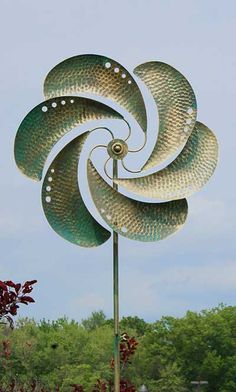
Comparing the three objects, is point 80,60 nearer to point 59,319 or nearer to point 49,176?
point 49,176

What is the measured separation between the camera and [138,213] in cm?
820

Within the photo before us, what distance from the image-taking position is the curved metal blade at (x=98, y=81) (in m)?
8.31

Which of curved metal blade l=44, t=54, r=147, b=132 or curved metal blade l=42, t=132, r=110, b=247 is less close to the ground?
curved metal blade l=44, t=54, r=147, b=132

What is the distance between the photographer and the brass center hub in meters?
8.20

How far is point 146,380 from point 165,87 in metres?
22.7

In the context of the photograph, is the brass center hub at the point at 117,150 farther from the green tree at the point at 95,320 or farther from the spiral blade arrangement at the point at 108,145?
the green tree at the point at 95,320

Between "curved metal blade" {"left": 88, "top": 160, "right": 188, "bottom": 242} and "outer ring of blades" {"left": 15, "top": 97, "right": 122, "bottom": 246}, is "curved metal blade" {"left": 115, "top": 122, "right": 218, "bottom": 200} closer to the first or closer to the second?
"curved metal blade" {"left": 88, "top": 160, "right": 188, "bottom": 242}

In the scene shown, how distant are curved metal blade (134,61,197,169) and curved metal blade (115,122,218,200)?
0.10 metres

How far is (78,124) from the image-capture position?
27.5 feet

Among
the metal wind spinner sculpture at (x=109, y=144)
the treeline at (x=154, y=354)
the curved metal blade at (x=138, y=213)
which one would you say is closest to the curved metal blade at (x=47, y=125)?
the metal wind spinner sculpture at (x=109, y=144)

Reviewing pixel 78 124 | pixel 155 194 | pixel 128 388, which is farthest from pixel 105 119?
pixel 128 388

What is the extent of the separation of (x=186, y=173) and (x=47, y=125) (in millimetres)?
1246

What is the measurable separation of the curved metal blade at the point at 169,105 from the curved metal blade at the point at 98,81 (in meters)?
0.15

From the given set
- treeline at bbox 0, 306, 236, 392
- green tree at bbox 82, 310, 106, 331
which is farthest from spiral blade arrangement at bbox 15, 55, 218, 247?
green tree at bbox 82, 310, 106, 331
